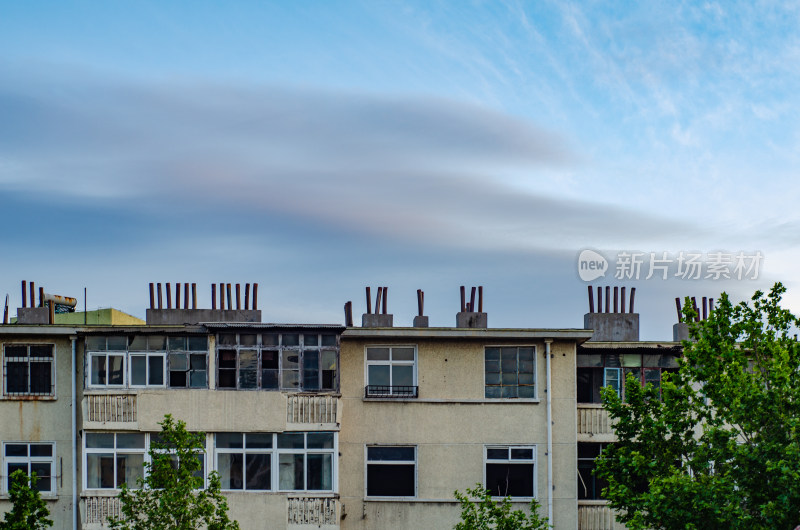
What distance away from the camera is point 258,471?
77.9 ft

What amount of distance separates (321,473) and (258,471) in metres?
1.67

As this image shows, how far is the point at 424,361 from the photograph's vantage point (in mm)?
24875

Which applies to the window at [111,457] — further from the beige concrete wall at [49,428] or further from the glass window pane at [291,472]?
the glass window pane at [291,472]

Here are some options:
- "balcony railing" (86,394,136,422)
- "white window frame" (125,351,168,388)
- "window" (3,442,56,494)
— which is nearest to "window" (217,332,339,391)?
"white window frame" (125,351,168,388)

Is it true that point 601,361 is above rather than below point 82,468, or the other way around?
above

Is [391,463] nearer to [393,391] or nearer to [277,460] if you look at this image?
[393,391]

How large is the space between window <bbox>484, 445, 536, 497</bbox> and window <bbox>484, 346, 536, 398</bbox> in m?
1.51

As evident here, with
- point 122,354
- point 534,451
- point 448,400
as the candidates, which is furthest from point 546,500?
point 122,354

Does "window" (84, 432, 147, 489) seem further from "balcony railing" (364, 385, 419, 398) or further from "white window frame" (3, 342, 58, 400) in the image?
"balcony railing" (364, 385, 419, 398)

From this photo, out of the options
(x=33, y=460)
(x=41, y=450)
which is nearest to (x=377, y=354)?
(x=41, y=450)

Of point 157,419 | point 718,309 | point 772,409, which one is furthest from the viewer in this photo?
point 157,419

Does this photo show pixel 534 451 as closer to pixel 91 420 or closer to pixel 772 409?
pixel 772 409

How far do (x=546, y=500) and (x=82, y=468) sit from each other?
12578 mm

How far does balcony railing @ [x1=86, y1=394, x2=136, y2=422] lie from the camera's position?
2370 cm
